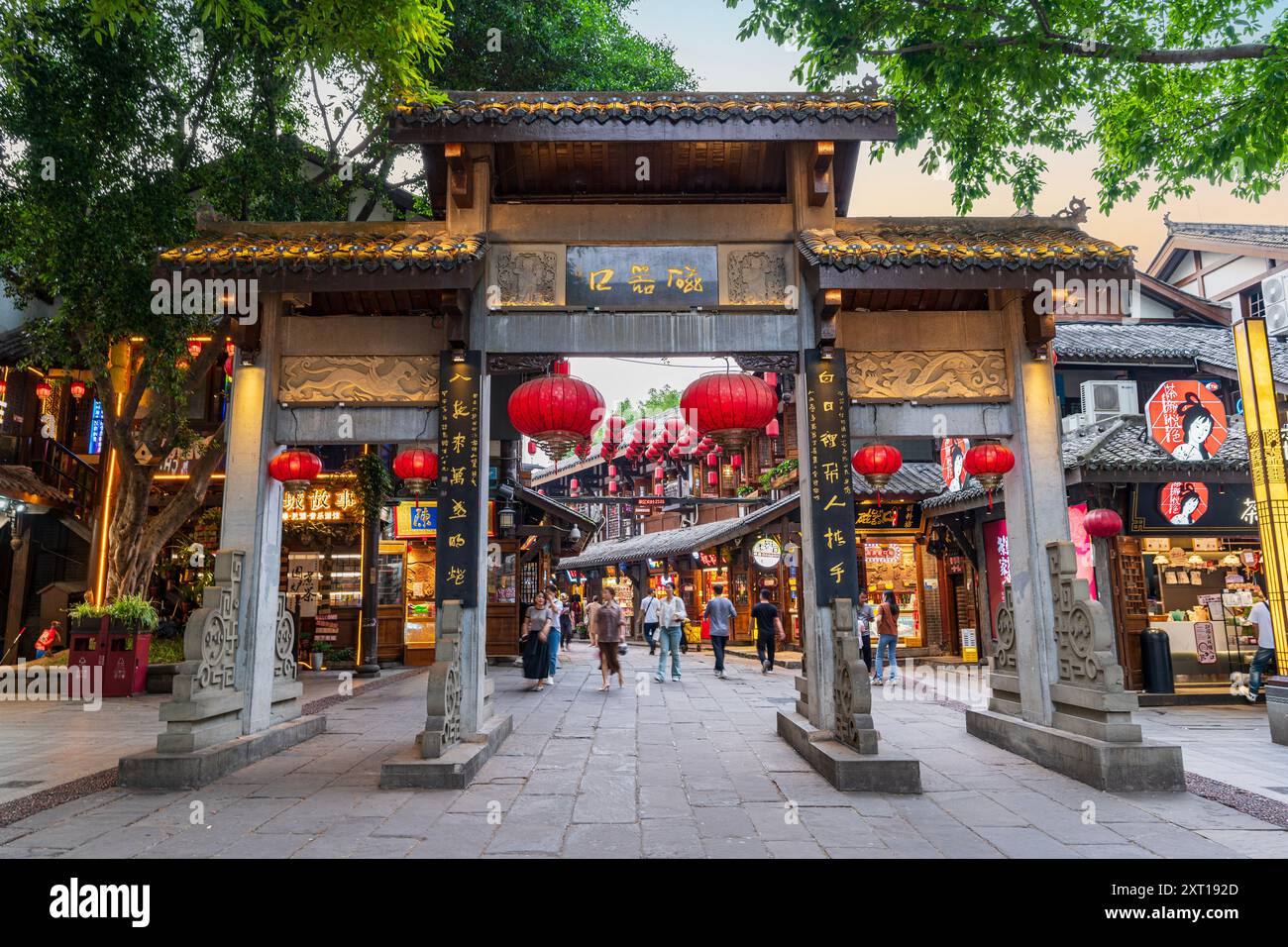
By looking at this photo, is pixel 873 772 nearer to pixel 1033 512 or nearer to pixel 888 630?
pixel 1033 512

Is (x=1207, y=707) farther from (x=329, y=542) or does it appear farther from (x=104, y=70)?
(x=104, y=70)

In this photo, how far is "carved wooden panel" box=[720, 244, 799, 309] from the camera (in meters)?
7.87

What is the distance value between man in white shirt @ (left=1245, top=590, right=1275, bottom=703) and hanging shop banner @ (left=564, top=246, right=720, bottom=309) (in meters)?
9.68

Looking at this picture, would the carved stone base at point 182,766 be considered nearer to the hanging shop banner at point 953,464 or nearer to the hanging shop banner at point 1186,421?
the hanging shop banner at point 1186,421

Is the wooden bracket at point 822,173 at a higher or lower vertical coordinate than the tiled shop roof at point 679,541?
higher

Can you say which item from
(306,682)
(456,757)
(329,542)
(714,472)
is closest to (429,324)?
(456,757)

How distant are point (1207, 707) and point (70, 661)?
1866 centimetres

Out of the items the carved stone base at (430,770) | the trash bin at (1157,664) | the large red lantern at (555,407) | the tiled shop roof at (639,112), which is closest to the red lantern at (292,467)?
the large red lantern at (555,407)

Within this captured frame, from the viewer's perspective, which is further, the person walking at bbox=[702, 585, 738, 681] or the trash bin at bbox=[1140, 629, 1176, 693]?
the person walking at bbox=[702, 585, 738, 681]

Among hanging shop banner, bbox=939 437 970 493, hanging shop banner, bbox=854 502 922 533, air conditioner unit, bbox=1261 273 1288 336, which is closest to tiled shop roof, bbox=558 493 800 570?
hanging shop banner, bbox=854 502 922 533

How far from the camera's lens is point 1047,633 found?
7.45 metres

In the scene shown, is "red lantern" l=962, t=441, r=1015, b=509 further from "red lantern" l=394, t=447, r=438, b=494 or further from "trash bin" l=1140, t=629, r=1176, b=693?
"trash bin" l=1140, t=629, r=1176, b=693

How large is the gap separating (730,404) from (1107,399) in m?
10.5

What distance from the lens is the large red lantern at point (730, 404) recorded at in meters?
7.14
